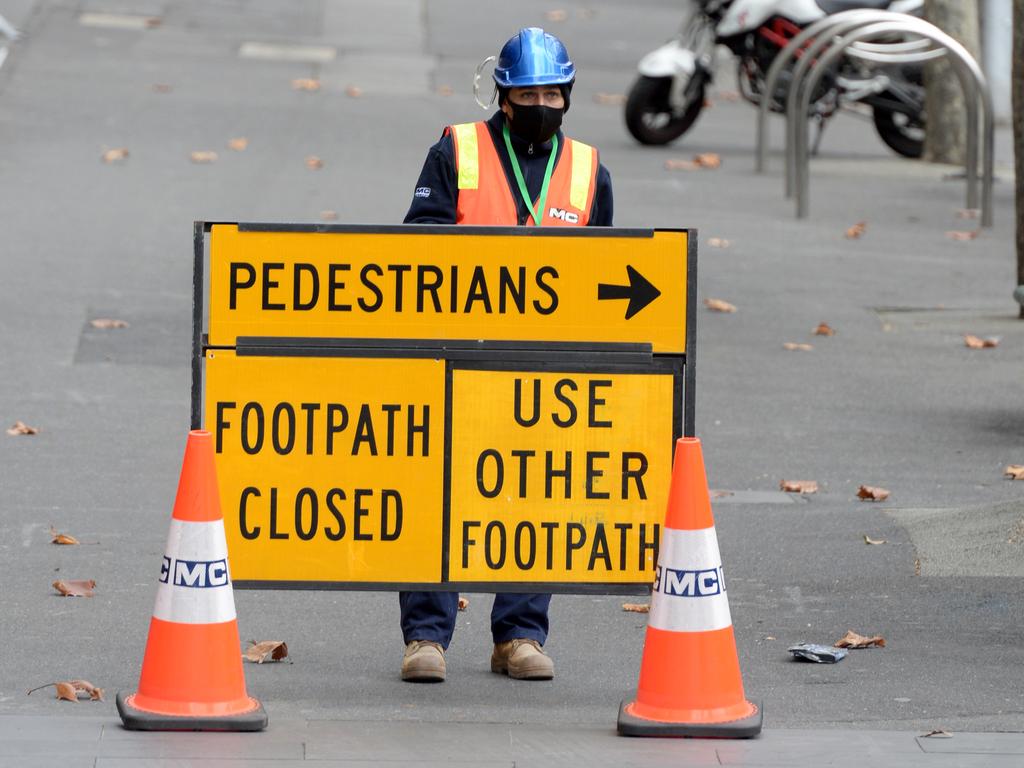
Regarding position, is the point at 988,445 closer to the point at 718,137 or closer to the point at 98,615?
the point at 98,615

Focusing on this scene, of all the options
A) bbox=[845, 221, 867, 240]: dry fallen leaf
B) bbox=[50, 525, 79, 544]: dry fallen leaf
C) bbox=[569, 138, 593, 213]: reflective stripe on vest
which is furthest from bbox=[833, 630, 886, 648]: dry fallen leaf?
bbox=[845, 221, 867, 240]: dry fallen leaf

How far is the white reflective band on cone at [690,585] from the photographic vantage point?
5.34 m

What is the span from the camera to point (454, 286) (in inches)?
219

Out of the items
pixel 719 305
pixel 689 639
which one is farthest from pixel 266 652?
pixel 719 305

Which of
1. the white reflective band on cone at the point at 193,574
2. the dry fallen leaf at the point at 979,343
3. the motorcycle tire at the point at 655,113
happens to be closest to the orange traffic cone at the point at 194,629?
the white reflective band on cone at the point at 193,574

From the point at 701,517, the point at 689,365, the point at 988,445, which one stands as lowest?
the point at 988,445

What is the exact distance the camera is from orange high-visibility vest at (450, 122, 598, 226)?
237 inches

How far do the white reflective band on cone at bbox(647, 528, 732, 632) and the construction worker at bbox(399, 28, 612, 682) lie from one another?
2.32ft

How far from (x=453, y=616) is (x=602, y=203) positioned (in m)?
1.30

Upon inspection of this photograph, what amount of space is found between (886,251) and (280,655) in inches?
354

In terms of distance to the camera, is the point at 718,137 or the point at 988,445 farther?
the point at 718,137

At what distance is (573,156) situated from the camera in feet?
20.0

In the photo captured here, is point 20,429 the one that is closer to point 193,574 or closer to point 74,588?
point 74,588

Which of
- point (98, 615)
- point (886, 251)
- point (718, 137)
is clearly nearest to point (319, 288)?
point (98, 615)
